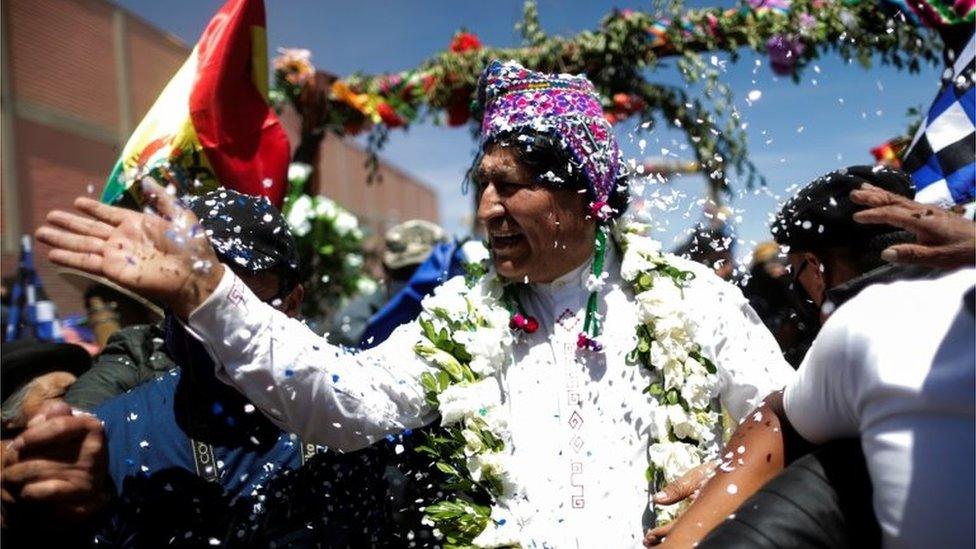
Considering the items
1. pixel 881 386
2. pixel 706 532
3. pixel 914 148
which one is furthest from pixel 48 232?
pixel 914 148

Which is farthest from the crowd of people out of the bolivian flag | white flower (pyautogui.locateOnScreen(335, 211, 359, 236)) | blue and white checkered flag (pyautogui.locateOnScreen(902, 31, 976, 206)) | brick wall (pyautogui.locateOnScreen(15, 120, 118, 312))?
brick wall (pyautogui.locateOnScreen(15, 120, 118, 312))

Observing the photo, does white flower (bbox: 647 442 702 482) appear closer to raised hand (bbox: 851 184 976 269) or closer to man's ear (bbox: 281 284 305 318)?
raised hand (bbox: 851 184 976 269)

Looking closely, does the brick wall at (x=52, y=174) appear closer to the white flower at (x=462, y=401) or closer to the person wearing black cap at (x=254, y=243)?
the person wearing black cap at (x=254, y=243)

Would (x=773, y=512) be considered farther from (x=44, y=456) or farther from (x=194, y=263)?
(x=44, y=456)

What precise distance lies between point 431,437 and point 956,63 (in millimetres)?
2438

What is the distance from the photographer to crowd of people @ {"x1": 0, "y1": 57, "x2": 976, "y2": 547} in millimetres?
1536

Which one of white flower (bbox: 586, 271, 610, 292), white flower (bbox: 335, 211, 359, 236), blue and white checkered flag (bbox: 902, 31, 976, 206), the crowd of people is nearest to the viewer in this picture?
the crowd of people

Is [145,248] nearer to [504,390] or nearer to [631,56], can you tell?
[504,390]

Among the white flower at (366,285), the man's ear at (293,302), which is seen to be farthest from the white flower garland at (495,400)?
the white flower at (366,285)

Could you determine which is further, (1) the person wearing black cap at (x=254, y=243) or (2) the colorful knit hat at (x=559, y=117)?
(2) the colorful knit hat at (x=559, y=117)

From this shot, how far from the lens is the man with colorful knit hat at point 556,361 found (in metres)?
2.04

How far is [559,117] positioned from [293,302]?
2.87 feet

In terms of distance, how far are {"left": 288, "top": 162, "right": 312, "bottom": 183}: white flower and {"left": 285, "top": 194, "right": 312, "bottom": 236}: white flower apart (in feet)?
0.54

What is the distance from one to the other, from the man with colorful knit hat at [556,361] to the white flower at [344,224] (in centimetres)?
394
